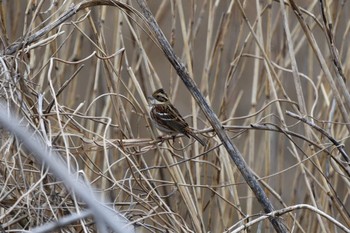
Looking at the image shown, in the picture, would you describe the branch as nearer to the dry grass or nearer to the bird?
the dry grass

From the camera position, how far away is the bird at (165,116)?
2150 mm

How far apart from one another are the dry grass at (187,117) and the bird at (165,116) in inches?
1.2

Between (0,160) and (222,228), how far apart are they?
0.97 m

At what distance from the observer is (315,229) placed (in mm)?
2193

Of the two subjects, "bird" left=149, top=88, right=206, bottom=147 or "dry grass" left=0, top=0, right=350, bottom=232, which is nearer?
"dry grass" left=0, top=0, right=350, bottom=232

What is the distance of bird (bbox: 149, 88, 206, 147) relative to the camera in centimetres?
215

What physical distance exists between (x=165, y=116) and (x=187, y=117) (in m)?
0.07

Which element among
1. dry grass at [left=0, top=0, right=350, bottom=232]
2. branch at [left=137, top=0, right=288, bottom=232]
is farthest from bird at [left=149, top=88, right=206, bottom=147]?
branch at [left=137, top=0, right=288, bottom=232]

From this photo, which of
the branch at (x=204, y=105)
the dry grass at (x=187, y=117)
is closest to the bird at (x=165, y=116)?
the dry grass at (x=187, y=117)

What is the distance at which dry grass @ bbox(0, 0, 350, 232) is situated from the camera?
153cm

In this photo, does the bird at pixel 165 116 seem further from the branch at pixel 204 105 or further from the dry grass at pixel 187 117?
the branch at pixel 204 105

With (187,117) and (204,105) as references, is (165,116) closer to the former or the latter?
(187,117)

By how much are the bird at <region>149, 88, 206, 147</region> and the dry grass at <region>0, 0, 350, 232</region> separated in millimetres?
32

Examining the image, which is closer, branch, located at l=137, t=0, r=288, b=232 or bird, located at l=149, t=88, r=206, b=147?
branch, located at l=137, t=0, r=288, b=232
